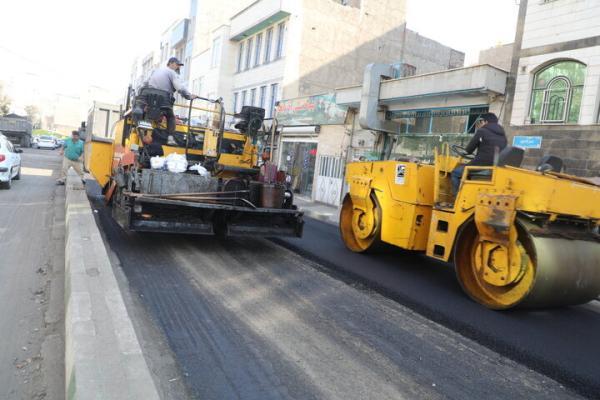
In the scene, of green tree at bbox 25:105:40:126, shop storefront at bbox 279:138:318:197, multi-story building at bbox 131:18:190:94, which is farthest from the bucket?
green tree at bbox 25:105:40:126

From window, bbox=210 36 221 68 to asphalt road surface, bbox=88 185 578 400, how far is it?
2493 cm

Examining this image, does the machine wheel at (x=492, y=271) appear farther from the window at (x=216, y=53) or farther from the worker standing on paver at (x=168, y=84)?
the window at (x=216, y=53)

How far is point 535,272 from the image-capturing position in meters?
4.74

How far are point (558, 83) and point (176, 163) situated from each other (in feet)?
31.0

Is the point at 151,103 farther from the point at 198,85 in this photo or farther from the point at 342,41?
the point at 198,85

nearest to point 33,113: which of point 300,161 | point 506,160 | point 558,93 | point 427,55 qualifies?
point 427,55

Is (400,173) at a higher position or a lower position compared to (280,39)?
lower

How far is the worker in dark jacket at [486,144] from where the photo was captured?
604cm

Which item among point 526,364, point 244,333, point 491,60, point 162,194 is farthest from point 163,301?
point 491,60

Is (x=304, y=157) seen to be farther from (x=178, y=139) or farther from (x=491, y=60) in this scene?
(x=178, y=139)

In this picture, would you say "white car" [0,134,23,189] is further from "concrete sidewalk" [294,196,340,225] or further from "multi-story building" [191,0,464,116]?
"multi-story building" [191,0,464,116]

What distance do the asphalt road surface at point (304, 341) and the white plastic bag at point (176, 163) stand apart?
1.33 metres

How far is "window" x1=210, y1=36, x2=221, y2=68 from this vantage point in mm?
29136

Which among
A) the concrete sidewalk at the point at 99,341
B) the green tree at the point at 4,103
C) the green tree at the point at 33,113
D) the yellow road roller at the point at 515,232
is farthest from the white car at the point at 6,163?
the green tree at the point at 33,113
